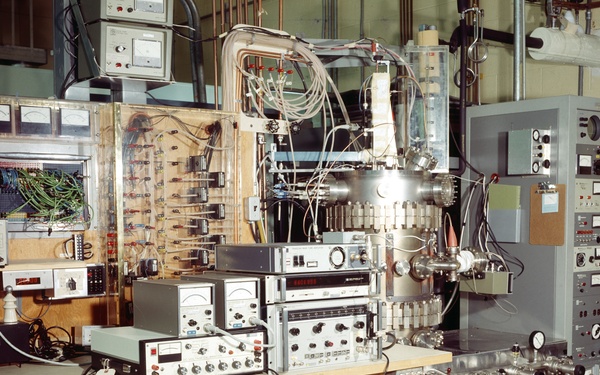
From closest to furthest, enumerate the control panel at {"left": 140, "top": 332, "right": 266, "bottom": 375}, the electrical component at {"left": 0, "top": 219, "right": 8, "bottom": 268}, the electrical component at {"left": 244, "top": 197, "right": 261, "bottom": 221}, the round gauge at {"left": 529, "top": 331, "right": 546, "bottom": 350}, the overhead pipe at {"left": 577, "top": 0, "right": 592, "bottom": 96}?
the control panel at {"left": 140, "top": 332, "right": 266, "bottom": 375} → the electrical component at {"left": 0, "top": 219, "right": 8, "bottom": 268} → the electrical component at {"left": 244, "top": 197, "right": 261, "bottom": 221} → the round gauge at {"left": 529, "top": 331, "right": 546, "bottom": 350} → the overhead pipe at {"left": 577, "top": 0, "right": 592, "bottom": 96}

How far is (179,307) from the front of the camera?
2.86m

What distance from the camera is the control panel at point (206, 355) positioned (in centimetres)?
278

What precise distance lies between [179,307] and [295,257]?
0.53 meters

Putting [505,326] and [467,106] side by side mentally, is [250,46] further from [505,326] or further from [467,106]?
[505,326]

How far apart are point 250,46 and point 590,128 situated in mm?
2174

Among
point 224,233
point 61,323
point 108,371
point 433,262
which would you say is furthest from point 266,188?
point 108,371

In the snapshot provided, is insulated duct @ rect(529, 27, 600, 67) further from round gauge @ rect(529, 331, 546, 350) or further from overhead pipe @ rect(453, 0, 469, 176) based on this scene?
round gauge @ rect(529, 331, 546, 350)

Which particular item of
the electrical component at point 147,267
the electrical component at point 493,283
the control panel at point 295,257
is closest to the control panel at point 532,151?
the electrical component at point 493,283

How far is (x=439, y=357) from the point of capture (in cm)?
340

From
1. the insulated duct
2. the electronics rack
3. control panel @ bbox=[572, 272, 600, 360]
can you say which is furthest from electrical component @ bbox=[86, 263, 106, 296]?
the insulated duct

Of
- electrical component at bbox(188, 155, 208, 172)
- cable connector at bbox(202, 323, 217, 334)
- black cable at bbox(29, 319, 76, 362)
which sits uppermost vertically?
electrical component at bbox(188, 155, 208, 172)

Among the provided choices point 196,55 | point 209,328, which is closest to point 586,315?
point 209,328

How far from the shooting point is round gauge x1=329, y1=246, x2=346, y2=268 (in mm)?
3242

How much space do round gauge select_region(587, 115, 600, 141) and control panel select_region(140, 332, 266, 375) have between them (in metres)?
2.74
